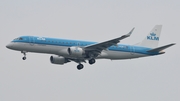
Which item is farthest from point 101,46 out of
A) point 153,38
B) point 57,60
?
point 153,38

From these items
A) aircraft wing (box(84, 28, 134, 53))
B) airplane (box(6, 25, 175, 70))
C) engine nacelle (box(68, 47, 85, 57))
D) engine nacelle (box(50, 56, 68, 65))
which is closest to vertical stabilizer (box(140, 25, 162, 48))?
airplane (box(6, 25, 175, 70))

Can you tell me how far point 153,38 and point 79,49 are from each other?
15559 mm

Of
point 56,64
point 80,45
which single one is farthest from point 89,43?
point 56,64

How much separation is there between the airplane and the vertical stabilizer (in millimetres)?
A: 818

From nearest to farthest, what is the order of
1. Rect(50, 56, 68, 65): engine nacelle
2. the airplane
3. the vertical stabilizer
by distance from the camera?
the airplane, Rect(50, 56, 68, 65): engine nacelle, the vertical stabilizer

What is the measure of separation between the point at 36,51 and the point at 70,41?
5025 mm

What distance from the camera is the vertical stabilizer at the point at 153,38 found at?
8075 centimetres

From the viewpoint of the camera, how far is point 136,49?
77.8m

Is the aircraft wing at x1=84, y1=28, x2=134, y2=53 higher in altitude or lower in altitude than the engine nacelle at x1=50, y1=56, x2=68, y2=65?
higher

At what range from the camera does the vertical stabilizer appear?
265 ft

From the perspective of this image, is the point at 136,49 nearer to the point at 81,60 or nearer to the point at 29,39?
the point at 81,60

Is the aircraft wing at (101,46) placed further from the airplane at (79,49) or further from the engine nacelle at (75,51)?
the engine nacelle at (75,51)

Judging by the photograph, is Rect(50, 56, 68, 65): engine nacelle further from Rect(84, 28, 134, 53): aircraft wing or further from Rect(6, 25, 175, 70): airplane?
Rect(84, 28, 134, 53): aircraft wing

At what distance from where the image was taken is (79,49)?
236 feet
